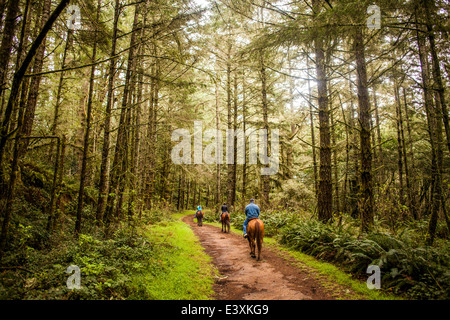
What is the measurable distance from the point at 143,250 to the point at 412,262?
265 inches

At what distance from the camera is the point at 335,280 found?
5.48 meters

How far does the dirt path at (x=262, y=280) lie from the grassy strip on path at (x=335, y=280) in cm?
22

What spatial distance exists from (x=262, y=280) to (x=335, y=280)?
5.95 ft

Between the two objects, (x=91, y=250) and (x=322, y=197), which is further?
(x=322, y=197)

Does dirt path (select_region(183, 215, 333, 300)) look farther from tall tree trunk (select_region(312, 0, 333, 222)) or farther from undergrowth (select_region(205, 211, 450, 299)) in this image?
tall tree trunk (select_region(312, 0, 333, 222))

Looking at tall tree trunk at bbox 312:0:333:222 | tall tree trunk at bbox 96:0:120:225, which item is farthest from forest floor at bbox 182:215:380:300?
tall tree trunk at bbox 96:0:120:225

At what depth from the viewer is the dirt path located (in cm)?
477

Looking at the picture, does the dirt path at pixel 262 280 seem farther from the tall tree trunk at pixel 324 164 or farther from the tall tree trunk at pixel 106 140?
the tall tree trunk at pixel 106 140

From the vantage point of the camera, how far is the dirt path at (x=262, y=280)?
15.6 ft

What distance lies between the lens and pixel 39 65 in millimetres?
7359

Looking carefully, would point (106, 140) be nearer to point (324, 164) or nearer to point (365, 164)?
point (324, 164)

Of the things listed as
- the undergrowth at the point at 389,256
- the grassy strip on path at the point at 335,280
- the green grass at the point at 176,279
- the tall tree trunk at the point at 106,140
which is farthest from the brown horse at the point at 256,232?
the tall tree trunk at the point at 106,140
